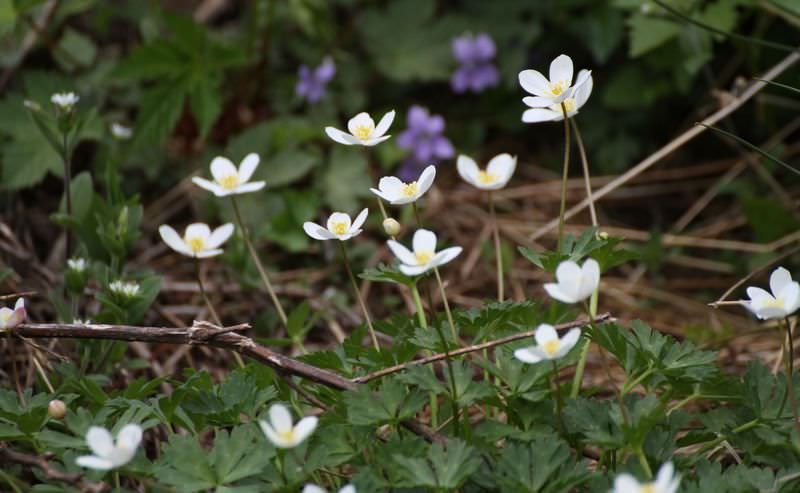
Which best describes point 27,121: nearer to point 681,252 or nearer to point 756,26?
point 681,252

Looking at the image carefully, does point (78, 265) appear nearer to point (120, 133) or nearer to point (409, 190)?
point (120, 133)

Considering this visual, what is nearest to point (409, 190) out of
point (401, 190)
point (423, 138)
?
point (401, 190)

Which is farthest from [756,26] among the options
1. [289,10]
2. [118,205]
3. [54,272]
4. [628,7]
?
[54,272]

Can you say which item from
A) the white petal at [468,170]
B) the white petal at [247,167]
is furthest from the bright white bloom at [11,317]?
the white petal at [468,170]

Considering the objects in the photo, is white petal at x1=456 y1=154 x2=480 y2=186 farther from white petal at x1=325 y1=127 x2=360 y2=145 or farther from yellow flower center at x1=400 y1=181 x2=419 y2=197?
white petal at x1=325 y1=127 x2=360 y2=145

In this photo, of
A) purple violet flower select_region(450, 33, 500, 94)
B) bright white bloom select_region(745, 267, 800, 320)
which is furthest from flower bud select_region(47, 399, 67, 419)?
purple violet flower select_region(450, 33, 500, 94)

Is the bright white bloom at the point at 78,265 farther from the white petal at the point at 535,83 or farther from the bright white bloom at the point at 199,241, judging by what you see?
the white petal at the point at 535,83

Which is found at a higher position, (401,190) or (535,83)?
(535,83)
